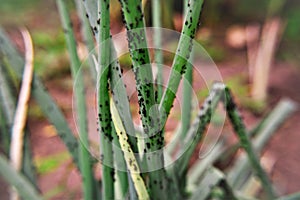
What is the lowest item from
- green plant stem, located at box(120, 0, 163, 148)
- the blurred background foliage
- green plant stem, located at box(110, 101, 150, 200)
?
green plant stem, located at box(110, 101, 150, 200)

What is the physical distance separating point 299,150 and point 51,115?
0.75m

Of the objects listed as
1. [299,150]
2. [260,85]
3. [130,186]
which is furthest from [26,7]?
[130,186]

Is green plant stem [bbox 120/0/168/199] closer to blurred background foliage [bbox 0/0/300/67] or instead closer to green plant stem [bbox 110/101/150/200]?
green plant stem [bbox 110/101/150/200]

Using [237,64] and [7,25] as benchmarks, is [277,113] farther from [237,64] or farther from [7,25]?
[7,25]

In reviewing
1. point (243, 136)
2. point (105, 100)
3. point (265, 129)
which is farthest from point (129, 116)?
point (265, 129)

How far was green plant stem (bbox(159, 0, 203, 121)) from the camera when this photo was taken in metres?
0.27

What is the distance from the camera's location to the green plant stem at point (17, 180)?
0.39 meters

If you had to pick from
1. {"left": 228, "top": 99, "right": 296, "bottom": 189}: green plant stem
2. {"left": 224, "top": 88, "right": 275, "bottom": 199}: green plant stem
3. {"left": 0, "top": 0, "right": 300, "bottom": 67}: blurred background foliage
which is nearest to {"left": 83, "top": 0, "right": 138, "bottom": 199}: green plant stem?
{"left": 224, "top": 88, "right": 275, "bottom": 199}: green plant stem

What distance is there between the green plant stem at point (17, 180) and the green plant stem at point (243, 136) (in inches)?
6.3

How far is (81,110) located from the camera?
1.31ft

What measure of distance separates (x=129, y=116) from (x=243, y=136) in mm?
128

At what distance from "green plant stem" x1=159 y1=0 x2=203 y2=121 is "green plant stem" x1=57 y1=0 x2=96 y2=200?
11cm

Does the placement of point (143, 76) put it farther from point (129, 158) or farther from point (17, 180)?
point (17, 180)

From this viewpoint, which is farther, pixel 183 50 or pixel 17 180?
pixel 17 180
